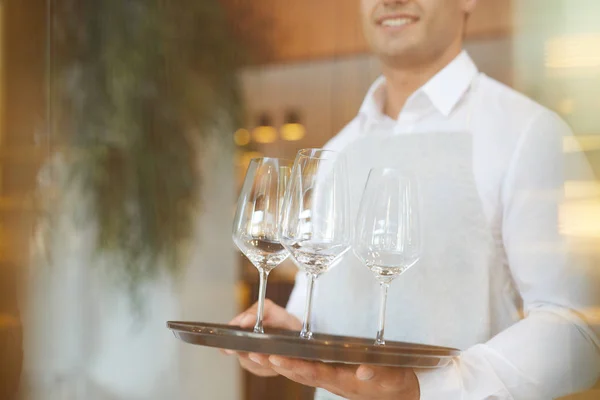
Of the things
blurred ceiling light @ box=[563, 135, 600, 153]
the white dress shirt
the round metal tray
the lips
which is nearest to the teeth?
the lips

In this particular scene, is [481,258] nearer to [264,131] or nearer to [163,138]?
[264,131]

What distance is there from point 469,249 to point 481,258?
0.02 metres

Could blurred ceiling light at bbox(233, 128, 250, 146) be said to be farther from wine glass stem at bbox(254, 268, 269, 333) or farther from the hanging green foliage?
wine glass stem at bbox(254, 268, 269, 333)

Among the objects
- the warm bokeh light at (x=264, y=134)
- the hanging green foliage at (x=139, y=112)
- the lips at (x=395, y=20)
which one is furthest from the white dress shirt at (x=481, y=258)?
the hanging green foliage at (x=139, y=112)

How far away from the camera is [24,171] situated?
72.2 inches

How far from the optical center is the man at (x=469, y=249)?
3.96ft

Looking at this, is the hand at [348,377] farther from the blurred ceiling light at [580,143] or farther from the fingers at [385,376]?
the blurred ceiling light at [580,143]

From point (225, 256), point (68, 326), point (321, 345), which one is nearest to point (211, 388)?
point (225, 256)

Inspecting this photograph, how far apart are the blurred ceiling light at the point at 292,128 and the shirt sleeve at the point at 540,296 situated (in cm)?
41

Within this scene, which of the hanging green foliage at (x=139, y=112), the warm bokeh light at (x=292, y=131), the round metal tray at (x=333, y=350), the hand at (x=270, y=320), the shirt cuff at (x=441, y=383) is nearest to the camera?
the round metal tray at (x=333, y=350)

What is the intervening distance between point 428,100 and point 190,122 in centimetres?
54

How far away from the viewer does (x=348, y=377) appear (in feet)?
3.52

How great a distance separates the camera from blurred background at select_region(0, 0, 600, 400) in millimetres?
1300

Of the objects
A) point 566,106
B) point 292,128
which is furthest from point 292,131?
point 566,106
